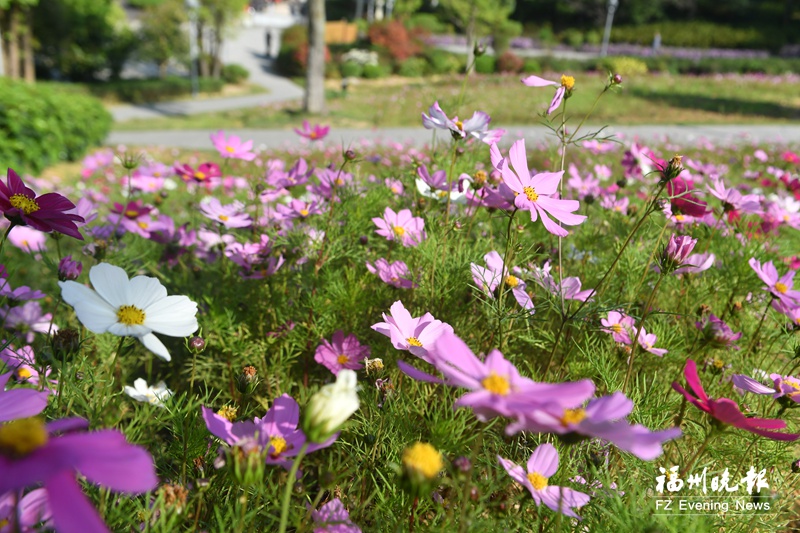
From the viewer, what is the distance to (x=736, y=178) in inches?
167

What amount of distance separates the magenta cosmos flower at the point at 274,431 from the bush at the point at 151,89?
54.2 ft

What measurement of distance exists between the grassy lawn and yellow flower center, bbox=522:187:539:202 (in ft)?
28.1

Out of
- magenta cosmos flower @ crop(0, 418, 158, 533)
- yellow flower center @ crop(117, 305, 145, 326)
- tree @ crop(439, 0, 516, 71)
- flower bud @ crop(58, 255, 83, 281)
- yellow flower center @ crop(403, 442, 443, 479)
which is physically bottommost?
flower bud @ crop(58, 255, 83, 281)

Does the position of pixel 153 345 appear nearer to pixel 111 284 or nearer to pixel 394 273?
pixel 111 284

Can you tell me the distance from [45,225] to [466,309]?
2.83 feet

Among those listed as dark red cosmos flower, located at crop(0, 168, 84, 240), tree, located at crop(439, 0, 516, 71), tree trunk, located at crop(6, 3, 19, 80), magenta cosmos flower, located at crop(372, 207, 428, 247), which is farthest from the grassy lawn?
dark red cosmos flower, located at crop(0, 168, 84, 240)

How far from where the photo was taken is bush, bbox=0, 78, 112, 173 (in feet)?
17.3

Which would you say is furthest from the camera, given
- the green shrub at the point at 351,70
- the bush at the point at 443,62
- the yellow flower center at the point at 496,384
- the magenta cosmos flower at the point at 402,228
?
the bush at the point at 443,62

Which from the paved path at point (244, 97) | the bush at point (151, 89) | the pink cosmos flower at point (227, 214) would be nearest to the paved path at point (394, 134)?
the paved path at point (244, 97)

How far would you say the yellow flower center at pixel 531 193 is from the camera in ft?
2.86

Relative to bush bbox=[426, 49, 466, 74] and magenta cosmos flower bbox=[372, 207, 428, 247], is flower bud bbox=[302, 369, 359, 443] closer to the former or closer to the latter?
magenta cosmos flower bbox=[372, 207, 428, 247]

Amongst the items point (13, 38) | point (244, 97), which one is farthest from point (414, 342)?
point (244, 97)

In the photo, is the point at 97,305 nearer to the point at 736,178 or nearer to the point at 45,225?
the point at 45,225

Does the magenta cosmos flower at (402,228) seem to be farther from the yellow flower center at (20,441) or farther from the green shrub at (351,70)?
the green shrub at (351,70)
